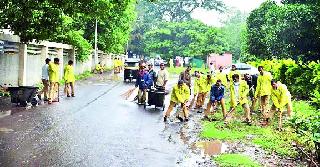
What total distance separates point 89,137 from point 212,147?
10.1 ft

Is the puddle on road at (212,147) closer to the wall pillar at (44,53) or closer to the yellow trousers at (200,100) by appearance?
the yellow trousers at (200,100)

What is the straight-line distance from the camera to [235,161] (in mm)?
9906

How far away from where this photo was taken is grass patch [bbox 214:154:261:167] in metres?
9.68

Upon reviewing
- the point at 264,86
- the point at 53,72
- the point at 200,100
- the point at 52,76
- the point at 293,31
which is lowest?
the point at 200,100

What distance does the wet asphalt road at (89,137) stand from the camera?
30.6ft

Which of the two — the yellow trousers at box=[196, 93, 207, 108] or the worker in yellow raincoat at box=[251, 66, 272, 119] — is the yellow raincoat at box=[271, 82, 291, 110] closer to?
the worker in yellow raincoat at box=[251, 66, 272, 119]

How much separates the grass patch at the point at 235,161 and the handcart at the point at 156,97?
7.53m

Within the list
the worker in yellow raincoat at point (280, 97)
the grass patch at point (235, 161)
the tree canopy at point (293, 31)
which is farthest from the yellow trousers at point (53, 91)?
the tree canopy at point (293, 31)

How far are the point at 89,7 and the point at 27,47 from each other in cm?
843

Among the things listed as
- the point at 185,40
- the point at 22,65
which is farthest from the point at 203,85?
the point at 185,40

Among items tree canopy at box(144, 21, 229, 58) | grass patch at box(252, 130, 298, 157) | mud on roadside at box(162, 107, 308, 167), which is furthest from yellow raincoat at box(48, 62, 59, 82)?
tree canopy at box(144, 21, 229, 58)

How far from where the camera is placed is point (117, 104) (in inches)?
757

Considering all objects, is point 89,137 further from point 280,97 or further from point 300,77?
point 300,77

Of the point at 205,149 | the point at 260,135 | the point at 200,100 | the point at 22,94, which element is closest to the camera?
the point at 205,149
